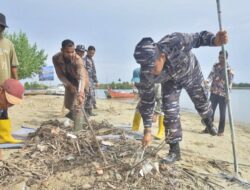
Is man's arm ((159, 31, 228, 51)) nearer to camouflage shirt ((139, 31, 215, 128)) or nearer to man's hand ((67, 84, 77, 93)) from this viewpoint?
camouflage shirt ((139, 31, 215, 128))

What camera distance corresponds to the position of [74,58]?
695 cm

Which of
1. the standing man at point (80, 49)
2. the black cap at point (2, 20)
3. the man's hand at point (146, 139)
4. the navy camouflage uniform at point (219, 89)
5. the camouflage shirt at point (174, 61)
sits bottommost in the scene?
the man's hand at point (146, 139)

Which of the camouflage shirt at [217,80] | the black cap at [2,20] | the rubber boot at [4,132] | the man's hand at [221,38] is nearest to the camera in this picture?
Result: the man's hand at [221,38]

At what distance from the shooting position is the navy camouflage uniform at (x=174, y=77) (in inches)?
179

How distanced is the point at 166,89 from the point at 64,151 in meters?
1.51

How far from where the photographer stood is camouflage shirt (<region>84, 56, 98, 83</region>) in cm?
1137

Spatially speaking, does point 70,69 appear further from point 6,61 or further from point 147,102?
point 147,102

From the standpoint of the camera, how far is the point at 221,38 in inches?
183

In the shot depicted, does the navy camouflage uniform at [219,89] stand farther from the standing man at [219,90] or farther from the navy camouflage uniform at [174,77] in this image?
the navy camouflage uniform at [174,77]

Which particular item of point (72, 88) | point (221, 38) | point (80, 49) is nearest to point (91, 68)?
point (80, 49)

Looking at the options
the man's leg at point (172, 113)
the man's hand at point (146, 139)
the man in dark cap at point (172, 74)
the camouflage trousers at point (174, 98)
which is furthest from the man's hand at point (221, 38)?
the man's hand at point (146, 139)

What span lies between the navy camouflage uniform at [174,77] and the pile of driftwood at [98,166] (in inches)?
18.2

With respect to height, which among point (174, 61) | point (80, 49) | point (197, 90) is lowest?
point (197, 90)

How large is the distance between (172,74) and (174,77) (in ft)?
0.23
